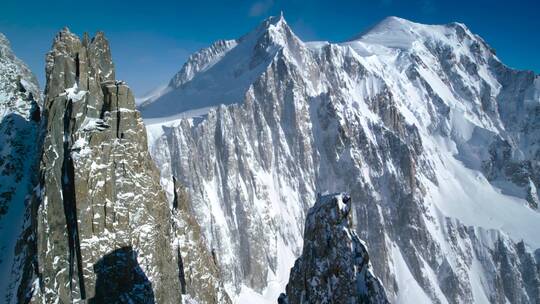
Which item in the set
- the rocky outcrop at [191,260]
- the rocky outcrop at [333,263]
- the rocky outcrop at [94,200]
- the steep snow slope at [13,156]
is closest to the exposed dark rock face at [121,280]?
the rocky outcrop at [94,200]

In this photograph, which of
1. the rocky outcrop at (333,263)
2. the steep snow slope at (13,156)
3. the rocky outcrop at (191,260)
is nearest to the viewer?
the rocky outcrop at (333,263)

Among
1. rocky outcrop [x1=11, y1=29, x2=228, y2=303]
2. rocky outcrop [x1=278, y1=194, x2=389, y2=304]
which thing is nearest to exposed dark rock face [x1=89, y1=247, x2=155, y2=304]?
rocky outcrop [x1=11, y1=29, x2=228, y2=303]

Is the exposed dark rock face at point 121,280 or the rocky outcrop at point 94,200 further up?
the rocky outcrop at point 94,200

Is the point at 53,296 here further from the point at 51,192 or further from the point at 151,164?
the point at 151,164

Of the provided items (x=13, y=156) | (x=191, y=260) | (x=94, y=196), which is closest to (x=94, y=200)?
(x=94, y=196)

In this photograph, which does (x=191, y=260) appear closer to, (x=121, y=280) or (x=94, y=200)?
(x=121, y=280)

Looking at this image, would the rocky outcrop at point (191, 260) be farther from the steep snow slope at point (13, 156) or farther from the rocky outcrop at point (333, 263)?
the rocky outcrop at point (333, 263)

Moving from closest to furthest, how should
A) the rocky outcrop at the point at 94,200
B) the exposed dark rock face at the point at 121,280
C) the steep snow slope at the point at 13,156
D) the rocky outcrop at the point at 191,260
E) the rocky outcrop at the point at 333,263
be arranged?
1. the rocky outcrop at the point at 333,263
2. the rocky outcrop at the point at 94,200
3. the exposed dark rock face at the point at 121,280
4. the rocky outcrop at the point at 191,260
5. the steep snow slope at the point at 13,156

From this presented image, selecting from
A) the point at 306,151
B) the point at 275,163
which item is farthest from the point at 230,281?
the point at 306,151
